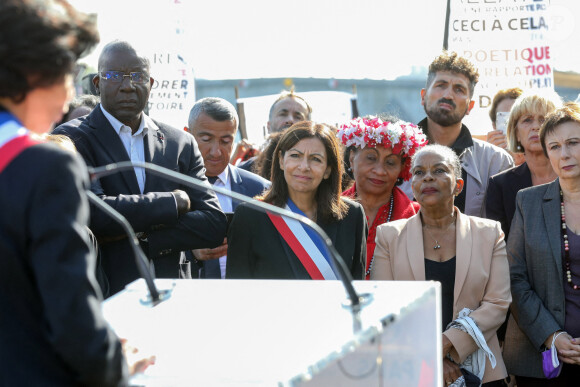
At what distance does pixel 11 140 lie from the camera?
183 cm

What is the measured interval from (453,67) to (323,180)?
84.3 inches

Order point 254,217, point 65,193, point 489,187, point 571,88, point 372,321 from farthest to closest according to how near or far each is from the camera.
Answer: point 571,88 < point 489,187 < point 254,217 < point 372,321 < point 65,193

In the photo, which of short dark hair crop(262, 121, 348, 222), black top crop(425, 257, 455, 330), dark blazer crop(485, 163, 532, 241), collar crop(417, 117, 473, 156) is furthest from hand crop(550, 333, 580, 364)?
collar crop(417, 117, 473, 156)

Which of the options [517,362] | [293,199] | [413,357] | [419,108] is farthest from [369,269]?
[419,108]

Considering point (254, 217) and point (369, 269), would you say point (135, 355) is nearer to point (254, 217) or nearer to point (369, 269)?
point (254, 217)

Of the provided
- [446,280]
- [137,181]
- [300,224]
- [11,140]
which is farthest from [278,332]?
[446,280]

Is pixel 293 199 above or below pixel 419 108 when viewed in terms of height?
below

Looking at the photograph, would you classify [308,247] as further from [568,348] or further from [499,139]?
[499,139]

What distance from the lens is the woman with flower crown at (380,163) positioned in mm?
5312

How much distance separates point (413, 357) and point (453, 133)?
13.2 ft

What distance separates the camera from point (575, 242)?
15.5 feet

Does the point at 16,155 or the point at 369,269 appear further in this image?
the point at 369,269

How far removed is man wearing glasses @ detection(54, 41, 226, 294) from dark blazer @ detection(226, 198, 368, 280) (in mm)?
114

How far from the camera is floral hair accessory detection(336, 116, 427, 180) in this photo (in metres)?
5.39
